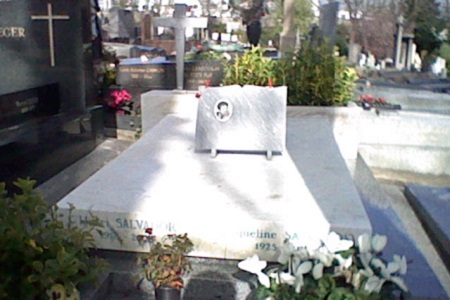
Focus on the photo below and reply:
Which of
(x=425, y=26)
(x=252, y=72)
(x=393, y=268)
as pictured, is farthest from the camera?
(x=425, y=26)

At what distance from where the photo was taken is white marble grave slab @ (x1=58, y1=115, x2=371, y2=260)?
8.82 ft

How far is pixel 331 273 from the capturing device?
2125mm

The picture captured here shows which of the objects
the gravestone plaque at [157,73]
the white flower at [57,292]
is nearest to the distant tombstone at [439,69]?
the gravestone plaque at [157,73]

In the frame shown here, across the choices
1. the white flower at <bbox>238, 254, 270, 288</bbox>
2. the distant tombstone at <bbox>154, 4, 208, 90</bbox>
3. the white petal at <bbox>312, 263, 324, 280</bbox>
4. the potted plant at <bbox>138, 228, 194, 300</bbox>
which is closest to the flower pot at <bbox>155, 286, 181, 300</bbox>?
the potted plant at <bbox>138, 228, 194, 300</bbox>

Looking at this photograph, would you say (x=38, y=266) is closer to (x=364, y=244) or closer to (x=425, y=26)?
(x=364, y=244)

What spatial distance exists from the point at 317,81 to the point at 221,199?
3212mm

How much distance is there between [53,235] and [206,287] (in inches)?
32.2

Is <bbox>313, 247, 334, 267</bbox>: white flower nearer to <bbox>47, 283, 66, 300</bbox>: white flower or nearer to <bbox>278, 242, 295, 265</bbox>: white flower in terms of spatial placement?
<bbox>278, 242, 295, 265</bbox>: white flower

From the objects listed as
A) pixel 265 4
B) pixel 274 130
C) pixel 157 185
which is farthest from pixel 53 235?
pixel 265 4

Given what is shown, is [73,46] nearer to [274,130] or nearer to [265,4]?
[274,130]

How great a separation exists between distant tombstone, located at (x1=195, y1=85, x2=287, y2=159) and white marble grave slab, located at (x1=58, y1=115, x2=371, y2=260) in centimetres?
→ 21

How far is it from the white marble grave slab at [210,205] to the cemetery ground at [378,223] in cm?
16

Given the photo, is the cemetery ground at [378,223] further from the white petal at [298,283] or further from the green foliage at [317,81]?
the white petal at [298,283]

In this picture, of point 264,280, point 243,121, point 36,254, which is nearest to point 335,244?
point 264,280
